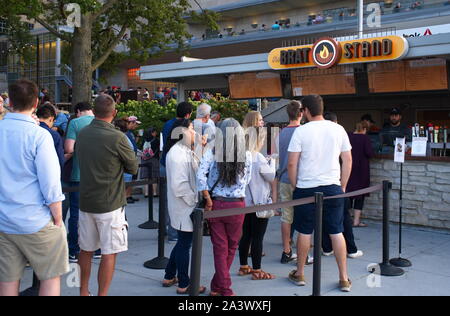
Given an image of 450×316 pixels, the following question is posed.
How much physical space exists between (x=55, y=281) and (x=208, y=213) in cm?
123

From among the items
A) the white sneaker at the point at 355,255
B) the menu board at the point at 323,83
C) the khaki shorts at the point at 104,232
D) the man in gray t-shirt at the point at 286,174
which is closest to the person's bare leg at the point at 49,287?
the khaki shorts at the point at 104,232

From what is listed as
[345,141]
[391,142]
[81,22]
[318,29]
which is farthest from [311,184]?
[318,29]

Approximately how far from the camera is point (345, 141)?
5.27m

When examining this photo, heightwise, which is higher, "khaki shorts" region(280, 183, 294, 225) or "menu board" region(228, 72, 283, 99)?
"menu board" region(228, 72, 283, 99)

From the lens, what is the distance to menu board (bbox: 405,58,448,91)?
9.35m

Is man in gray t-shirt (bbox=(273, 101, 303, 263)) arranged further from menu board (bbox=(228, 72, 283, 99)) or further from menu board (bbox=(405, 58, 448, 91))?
menu board (bbox=(228, 72, 283, 99))

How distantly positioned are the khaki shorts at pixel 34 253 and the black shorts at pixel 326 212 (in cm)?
257

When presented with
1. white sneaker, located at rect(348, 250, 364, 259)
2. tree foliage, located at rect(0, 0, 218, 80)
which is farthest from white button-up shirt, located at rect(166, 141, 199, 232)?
tree foliage, located at rect(0, 0, 218, 80)

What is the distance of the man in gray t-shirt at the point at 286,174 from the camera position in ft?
20.4

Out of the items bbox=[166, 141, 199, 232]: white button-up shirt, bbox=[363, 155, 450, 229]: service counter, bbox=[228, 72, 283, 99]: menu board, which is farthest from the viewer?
bbox=[228, 72, 283, 99]: menu board

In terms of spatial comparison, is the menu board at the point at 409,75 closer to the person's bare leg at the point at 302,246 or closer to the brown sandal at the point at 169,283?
the person's bare leg at the point at 302,246

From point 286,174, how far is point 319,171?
1.23 metres

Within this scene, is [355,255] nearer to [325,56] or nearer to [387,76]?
[325,56]

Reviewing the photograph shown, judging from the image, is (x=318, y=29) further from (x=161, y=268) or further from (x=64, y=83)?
(x=161, y=268)
